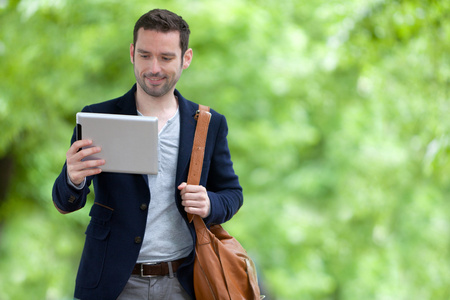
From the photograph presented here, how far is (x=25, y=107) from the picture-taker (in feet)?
19.3

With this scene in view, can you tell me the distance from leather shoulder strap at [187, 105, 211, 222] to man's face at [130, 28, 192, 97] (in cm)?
17

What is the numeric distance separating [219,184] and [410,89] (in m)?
4.90

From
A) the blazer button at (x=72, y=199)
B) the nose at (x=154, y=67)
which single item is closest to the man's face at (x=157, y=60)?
the nose at (x=154, y=67)

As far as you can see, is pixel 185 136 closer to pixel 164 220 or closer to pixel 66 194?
pixel 164 220

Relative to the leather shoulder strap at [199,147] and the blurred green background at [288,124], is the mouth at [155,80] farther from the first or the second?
the blurred green background at [288,124]

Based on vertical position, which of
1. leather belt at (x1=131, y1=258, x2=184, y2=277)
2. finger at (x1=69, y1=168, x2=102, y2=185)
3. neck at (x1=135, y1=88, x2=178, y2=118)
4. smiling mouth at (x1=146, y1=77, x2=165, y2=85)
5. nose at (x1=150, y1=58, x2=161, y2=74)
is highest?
nose at (x1=150, y1=58, x2=161, y2=74)

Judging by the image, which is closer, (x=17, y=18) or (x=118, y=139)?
(x=118, y=139)

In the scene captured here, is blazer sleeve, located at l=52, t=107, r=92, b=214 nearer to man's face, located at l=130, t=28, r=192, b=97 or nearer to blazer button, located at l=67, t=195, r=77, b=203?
blazer button, located at l=67, t=195, r=77, b=203

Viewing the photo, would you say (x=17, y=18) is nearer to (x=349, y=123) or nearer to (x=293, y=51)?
(x=293, y=51)

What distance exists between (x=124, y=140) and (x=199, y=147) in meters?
0.30

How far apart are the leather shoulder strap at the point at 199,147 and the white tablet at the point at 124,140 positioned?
0.18 metres

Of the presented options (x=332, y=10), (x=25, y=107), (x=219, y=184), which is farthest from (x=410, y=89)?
(x=219, y=184)

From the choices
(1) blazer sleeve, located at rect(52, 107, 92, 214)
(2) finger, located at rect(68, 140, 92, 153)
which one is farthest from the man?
(2) finger, located at rect(68, 140, 92, 153)

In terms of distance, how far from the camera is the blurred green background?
5.54m
